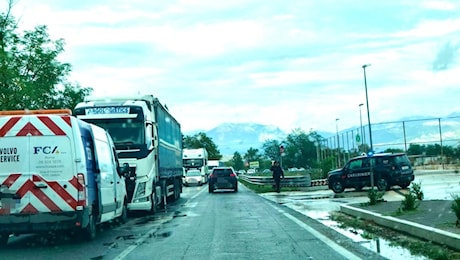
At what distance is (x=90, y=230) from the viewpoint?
1212 centimetres

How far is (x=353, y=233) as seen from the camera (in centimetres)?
1255

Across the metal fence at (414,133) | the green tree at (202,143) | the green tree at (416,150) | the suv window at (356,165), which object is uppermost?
the green tree at (202,143)

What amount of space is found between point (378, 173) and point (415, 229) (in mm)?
16637

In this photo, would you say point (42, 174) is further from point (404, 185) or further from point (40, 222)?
point (404, 185)

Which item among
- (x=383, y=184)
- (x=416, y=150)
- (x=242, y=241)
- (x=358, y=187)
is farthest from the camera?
(x=416, y=150)

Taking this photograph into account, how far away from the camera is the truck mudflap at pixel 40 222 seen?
11055 mm

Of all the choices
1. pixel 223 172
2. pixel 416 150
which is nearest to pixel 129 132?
pixel 223 172

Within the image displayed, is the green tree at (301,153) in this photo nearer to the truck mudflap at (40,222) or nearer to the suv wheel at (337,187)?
the suv wheel at (337,187)

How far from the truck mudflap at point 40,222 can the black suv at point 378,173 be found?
17.9 meters

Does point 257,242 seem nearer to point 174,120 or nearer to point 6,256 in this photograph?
point 6,256

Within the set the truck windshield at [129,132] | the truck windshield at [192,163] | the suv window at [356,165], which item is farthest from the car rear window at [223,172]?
the truck windshield at [192,163]

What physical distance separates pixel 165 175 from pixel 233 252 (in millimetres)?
12574

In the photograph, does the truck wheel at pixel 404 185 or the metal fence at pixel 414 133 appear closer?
the truck wheel at pixel 404 185

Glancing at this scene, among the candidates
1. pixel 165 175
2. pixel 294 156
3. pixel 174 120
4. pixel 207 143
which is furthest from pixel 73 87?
pixel 207 143
